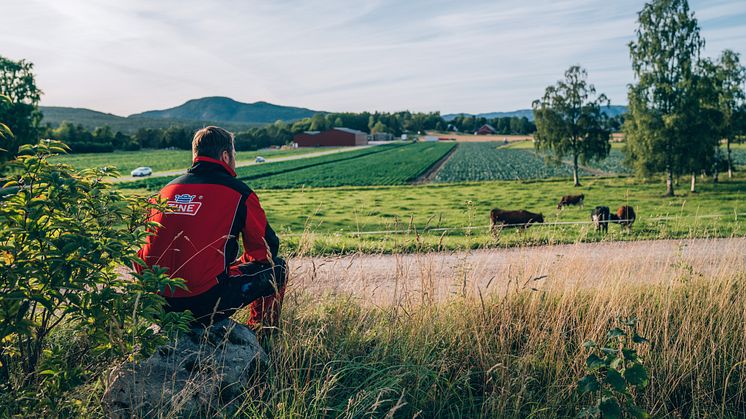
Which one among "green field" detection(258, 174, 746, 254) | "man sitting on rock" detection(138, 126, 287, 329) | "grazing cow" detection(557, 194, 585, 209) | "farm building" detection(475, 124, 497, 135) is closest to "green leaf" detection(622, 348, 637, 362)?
"man sitting on rock" detection(138, 126, 287, 329)

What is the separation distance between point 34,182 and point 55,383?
3.66ft

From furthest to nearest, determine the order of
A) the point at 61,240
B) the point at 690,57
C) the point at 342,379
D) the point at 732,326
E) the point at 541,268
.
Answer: the point at 690,57 < the point at 541,268 < the point at 732,326 < the point at 342,379 < the point at 61,240

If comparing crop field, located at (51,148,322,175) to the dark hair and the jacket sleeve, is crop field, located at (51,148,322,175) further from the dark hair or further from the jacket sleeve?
the jacket sleeve

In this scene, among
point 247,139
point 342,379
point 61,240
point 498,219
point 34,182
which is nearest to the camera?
point 61,240

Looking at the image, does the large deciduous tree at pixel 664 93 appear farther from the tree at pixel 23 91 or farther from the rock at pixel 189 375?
the tree at pixel 23 91

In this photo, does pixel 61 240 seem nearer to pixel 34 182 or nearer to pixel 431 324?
pixel 34 182

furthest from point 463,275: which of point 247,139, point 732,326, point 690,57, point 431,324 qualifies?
point 247,139

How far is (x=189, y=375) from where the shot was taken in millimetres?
3369

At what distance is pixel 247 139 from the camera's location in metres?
120

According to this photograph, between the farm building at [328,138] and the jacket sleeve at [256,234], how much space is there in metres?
131

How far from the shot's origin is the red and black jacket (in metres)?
3.73

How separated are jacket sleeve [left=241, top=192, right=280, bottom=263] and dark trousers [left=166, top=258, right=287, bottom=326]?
0.33 ft

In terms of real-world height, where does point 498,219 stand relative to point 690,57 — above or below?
below

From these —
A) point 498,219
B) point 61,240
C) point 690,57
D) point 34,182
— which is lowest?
point 498,219
